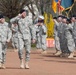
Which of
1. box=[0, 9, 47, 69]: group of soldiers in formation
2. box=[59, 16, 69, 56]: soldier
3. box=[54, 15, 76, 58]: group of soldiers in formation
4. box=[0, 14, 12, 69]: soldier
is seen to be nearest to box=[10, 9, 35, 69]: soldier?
box=[0, 9, 47, 69]: group of soldiers in formation

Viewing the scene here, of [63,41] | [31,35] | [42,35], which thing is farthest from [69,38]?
[31,35]

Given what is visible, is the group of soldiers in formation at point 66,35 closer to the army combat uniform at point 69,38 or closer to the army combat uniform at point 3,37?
the army combat uniform at point 69,38

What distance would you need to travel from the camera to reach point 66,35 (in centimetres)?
2100

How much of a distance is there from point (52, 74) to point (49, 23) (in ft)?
76.8

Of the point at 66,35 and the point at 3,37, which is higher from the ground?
the point at 66,35

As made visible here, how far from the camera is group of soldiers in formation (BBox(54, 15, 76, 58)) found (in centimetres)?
2041

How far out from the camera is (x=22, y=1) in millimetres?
37094

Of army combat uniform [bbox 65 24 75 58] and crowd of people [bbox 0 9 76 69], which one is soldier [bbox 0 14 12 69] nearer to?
crowd of people [bbox 0 9 76 69]

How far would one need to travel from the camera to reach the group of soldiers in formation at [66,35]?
803 inches

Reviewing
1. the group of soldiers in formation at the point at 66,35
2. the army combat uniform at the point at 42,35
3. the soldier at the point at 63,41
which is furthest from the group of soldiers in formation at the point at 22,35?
the army combat uniform at the point at 42,35

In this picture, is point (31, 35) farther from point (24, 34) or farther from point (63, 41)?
point (63, 41)

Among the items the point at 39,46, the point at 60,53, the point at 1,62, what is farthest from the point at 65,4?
the point at 1,62

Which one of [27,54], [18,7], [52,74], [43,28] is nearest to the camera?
[52,74]

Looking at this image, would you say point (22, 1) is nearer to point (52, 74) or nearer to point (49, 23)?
point (49, 23)
